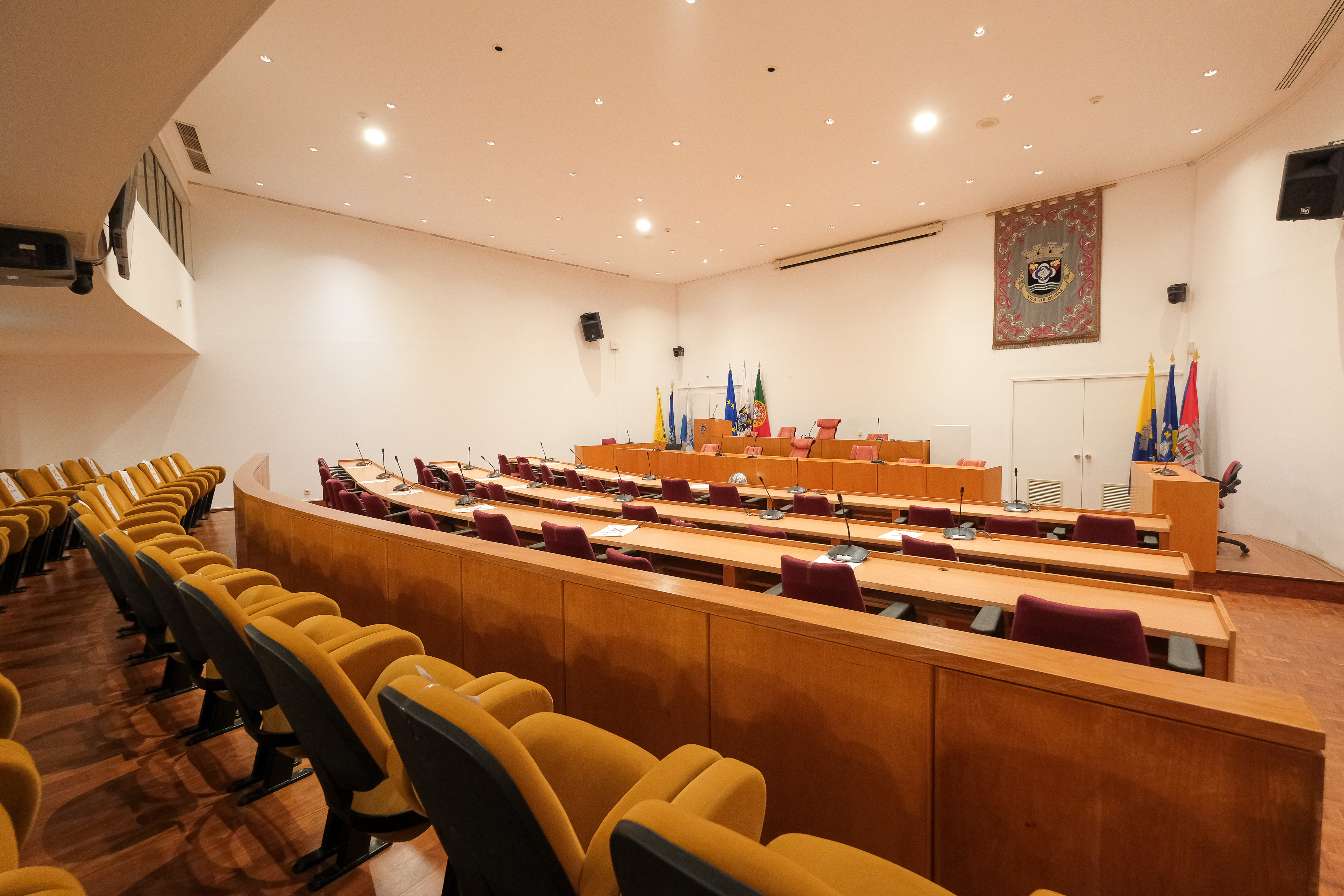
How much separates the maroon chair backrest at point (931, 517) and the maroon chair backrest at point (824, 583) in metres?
2.06

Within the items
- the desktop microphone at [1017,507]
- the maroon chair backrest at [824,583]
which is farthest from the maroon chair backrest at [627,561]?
the desktop microphone at [1017,507]

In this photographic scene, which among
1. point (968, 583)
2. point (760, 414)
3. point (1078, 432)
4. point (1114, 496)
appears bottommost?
point (1114, 496)

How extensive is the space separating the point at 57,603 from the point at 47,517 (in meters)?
0.68

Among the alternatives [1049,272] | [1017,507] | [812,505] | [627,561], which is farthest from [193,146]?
[1049,272]

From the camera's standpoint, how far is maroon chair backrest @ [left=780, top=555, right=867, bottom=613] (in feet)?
7.98

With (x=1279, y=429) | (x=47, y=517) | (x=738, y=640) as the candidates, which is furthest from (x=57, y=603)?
(x=1279, y=429)

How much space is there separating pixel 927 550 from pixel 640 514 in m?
2.10

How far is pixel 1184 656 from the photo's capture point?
6.16 feet

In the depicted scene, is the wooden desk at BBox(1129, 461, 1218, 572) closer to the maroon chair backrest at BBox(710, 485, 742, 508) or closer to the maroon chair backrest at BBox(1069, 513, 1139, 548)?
the maroon chair backrest at BBox(1069, 513, 1139, 548)

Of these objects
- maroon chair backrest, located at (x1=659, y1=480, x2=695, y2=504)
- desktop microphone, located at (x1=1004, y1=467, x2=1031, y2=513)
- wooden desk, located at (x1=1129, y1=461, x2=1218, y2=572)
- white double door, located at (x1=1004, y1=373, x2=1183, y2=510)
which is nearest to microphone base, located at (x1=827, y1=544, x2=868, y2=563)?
desktop microphone, located at (x1=1004, y1=467, x2=1031, y2=513)

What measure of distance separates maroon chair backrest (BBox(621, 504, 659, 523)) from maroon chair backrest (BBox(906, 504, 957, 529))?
2017 millimetres

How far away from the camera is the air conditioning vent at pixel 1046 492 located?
9312 millimetres

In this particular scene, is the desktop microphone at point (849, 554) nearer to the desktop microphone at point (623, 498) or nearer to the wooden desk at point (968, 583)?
the wooden desk at point (968, 583)

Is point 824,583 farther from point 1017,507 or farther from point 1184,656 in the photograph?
point 1017,507
